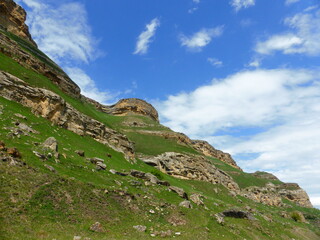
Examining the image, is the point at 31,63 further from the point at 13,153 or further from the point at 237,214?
the point at 237,214

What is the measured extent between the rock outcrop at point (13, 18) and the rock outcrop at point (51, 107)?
202 ft

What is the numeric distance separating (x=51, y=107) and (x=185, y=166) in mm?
54136

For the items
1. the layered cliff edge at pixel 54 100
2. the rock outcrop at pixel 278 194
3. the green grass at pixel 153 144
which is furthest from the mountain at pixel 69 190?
the rock outcrop at pixel 278 194

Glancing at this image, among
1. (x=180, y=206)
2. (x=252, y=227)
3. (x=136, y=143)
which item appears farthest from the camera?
(x=136, y=143)

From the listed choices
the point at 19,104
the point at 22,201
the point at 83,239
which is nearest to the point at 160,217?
the point at 83,239

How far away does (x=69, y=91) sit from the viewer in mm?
73312

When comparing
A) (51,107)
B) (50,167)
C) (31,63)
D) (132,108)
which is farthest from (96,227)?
(132,108)

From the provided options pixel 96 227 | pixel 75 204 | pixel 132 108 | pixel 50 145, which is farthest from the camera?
pixel 132 108

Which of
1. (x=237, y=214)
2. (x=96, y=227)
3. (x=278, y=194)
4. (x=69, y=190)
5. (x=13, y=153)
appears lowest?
(x=96, y=227)

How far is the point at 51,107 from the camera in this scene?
4712cm

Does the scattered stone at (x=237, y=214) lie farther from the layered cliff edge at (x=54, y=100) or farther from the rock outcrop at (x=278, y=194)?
the rock outcrop at (x=278, y=194)

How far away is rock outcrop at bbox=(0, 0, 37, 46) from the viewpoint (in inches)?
3531

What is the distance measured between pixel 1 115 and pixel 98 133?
28.6 metres

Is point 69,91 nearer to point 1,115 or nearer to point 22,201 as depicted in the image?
point 1,115
